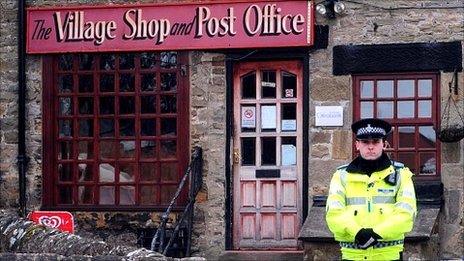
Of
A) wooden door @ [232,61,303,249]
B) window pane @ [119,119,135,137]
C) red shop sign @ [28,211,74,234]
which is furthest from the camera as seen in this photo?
window pane @ [119,119,135,137]

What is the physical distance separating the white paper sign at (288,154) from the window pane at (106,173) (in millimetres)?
2279

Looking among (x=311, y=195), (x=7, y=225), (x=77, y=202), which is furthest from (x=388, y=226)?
(x=77, y=202)

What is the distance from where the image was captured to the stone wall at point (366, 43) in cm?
1304

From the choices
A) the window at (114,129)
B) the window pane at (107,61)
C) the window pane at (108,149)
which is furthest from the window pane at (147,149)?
the window pane at (107,61)

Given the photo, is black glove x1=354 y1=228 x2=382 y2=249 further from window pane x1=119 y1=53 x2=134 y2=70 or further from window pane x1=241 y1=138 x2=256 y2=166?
window pane x1=119 y1=53 x2=134 y2=70

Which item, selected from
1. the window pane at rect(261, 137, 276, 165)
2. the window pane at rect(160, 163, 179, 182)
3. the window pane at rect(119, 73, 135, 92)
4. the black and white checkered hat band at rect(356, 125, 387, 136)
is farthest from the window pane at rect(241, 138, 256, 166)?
the black and white checkered hat band at rect(356, 125, 387, 136)

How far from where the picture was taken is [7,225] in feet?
33.3

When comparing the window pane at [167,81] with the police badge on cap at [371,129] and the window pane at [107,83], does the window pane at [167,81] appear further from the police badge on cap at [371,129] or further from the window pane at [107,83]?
the police badge on cap at [371,129]

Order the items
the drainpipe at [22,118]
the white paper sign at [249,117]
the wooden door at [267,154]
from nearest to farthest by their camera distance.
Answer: the wooden door at [267,154] < the white paper sign at [249,117] < the drainpipe at [22,118]

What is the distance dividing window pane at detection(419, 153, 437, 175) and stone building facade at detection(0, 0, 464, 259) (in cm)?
16

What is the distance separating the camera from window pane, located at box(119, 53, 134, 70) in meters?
14.1

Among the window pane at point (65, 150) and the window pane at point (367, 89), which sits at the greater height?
the window pane at point (367, 89)

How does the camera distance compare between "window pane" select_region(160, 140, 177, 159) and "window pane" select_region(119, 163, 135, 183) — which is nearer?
"window pane" select_region(160, 140, 177, 159)

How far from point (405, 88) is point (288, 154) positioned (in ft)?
5.53
